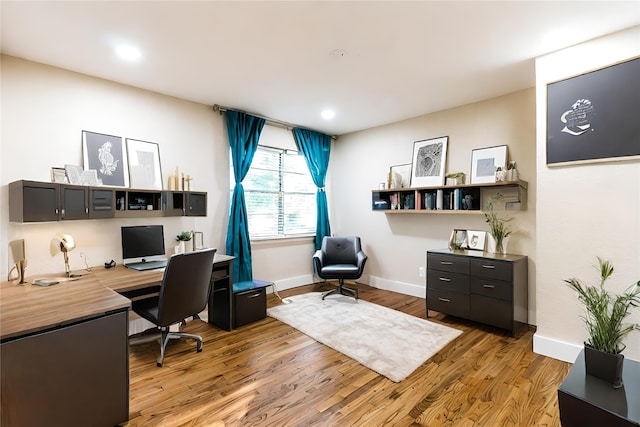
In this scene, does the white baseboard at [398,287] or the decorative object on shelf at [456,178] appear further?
the white baseboard at [398,287]

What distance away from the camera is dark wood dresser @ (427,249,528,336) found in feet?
9.95

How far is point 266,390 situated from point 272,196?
9.98 feet

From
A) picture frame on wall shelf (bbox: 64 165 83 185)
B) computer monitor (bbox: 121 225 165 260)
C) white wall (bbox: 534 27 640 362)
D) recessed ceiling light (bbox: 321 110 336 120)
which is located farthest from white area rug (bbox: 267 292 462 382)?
recessed ceiling light (bbox: 321 110 336 120)

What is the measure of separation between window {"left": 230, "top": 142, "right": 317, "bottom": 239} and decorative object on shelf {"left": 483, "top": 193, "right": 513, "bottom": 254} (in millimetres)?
2772

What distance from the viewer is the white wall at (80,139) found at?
261 centimetres

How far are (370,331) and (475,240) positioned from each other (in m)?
1.76

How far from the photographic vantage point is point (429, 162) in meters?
4.26

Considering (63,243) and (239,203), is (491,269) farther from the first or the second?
(63,243)

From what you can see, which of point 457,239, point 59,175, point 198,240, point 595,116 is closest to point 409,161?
point 457,239

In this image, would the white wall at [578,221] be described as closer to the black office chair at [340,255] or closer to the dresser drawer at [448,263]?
the dresser drawer at [448,263]

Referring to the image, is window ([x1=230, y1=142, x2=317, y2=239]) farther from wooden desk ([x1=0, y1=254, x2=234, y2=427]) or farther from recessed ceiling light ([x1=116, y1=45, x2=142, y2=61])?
wooden desk ([x1=0, y1=254, x2=234, y2=427])

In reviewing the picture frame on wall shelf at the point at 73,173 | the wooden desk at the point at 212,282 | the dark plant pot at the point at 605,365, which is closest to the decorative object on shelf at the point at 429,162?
the dark plant pot at the point at 605,365

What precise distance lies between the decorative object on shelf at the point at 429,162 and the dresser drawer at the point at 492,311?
1.64m

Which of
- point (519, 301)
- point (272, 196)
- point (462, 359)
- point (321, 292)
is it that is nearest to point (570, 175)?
point (519, 301)
